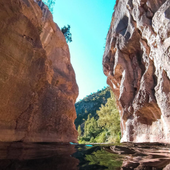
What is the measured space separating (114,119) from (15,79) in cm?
1652

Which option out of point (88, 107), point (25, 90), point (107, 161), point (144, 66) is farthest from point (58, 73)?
point (88, 107)

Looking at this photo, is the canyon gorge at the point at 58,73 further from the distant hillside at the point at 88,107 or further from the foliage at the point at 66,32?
Answer: the distant hillside at the point at 88,107

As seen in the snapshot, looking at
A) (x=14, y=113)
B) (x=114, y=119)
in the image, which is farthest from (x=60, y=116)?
(x=114, y=119)

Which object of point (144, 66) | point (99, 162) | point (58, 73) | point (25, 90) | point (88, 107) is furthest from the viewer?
point (88, 107)

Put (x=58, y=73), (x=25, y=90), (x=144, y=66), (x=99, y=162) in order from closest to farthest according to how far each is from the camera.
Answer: (x=99, y=162)
(x=25, y=90)
(x=58, y=73)
(x=144, y=66)

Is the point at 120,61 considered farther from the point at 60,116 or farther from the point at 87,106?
the point at 87,106

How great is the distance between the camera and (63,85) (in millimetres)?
8172

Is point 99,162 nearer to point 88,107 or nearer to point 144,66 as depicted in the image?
point 144,66

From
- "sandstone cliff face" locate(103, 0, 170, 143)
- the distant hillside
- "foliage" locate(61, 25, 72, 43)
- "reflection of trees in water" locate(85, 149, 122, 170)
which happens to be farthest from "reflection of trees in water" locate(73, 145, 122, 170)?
the distant hillside

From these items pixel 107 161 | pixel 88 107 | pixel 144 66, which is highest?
pixel 88 107

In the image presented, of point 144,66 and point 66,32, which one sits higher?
point 66,32

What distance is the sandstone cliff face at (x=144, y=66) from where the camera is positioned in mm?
7855

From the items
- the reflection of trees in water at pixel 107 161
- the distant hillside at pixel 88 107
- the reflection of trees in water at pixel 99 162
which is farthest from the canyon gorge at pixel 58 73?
the distant hillside at pixel 88 107

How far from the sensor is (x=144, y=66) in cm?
1157
